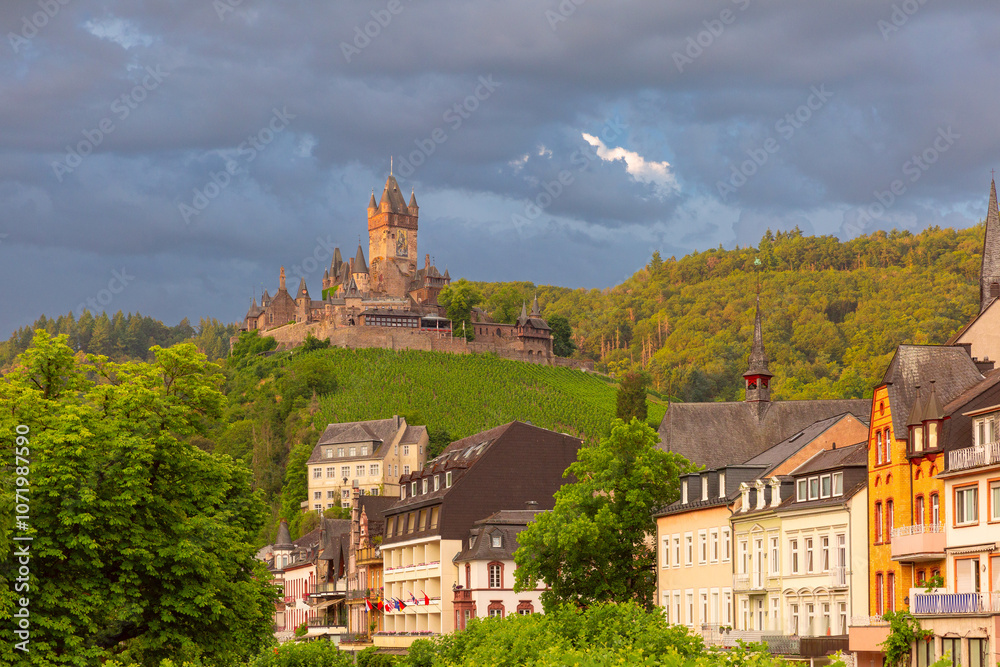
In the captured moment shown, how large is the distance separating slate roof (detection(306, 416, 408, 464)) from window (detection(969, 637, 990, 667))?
133662 millimetres

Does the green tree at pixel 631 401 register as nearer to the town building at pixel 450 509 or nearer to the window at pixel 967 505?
the town building at pixel 450 509

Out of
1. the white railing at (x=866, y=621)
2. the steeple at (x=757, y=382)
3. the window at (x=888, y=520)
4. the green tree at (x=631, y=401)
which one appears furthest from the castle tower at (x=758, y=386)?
the green tree at (x=631, y=401)

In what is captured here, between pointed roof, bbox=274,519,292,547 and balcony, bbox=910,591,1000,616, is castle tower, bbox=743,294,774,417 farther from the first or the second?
pointed roof, bbox=274,519,292,547

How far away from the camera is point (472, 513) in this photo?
98.9 meters

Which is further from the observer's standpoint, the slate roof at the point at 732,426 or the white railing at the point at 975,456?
the slate roof at the point at 732,426

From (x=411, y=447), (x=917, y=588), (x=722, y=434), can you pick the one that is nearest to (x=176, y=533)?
(x=917, y=588)

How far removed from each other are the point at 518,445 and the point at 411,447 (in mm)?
75410

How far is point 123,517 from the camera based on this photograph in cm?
4631

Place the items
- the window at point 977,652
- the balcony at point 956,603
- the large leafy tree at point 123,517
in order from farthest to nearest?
the balcony at point 956,603 → the window at point 977,652 → the large leafy tree at point 123,517

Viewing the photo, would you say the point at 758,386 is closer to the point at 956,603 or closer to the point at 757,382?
the point at 757,382

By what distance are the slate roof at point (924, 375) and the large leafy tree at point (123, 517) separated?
24617 mm

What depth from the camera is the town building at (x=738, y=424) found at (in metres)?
85.8

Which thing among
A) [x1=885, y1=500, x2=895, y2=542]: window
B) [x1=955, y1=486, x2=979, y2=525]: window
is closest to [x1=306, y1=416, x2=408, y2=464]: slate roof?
[x1=885, y1=500, x2=895, y2=542]: window

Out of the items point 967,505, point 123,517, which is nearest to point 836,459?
point 967,505
